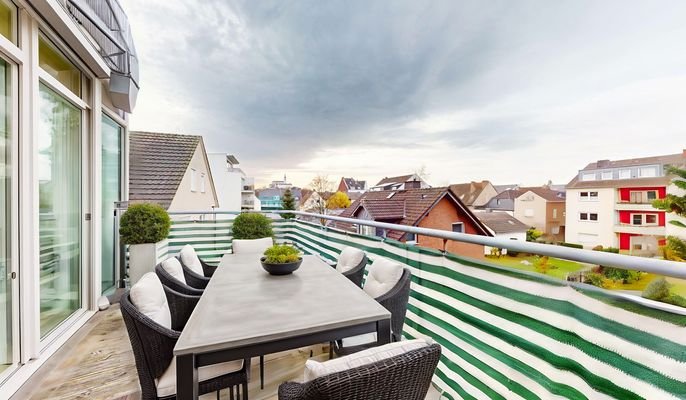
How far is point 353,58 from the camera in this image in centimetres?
749

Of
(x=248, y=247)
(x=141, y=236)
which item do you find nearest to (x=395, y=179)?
(x=248, y=247)

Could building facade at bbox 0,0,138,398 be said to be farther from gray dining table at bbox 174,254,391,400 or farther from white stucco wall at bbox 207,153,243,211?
white stucco wall at bbox 207,153,243,211

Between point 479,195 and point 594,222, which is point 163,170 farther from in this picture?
point 479,195

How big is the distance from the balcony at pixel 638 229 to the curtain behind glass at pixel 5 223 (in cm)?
1366

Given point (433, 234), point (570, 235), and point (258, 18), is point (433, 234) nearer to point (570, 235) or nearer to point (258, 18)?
point (258, 18)

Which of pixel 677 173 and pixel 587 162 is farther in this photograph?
pixel 587 162

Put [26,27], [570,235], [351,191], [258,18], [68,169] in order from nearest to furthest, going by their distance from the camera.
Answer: [26,27] → [68,169] → [258,18] → [570,235] → [351,191]

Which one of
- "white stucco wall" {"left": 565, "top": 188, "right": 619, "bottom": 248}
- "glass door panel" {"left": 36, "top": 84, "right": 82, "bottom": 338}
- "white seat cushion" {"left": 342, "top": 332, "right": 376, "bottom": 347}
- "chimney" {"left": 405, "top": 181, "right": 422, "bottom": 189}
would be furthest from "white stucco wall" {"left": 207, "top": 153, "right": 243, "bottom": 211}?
"white seat cushion" {"left": 342, "top": 332, "right": 376, "bottom": 347}

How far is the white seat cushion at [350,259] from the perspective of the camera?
2.74m

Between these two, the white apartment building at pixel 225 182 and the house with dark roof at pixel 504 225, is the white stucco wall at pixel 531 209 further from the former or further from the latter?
the white apartment building at pixel 225 182

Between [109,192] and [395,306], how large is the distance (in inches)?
174

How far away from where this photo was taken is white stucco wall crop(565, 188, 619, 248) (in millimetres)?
9711

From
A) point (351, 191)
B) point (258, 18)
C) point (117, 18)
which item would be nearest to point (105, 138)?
point (117, 18)

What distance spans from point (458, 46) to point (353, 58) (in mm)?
2665
